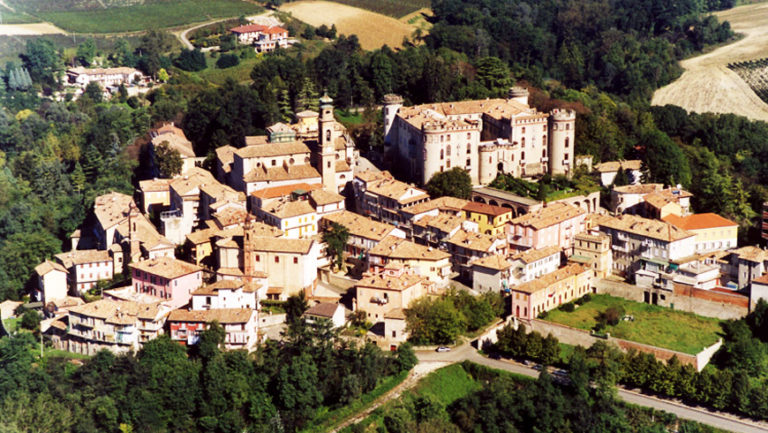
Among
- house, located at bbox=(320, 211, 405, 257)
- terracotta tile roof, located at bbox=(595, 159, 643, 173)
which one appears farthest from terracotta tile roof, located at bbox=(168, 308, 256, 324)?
terracotta tile roof, located at bbox=(595, 159, 643, 173)

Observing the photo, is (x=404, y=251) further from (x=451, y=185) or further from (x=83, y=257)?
(x=83, y=257)

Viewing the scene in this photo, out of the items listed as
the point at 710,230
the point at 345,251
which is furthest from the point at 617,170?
the point at 345,251

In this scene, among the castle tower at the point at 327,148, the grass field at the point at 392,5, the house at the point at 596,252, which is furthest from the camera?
the grass field at the point at 392,5

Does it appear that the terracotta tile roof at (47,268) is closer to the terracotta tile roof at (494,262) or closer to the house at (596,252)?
the terracotta tile roof at (494,262)

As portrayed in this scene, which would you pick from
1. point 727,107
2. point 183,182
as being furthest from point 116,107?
point 727,107

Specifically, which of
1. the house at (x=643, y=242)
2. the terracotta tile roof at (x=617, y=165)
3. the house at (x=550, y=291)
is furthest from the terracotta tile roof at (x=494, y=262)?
the terracotta tile roof at (x=617, y=165)

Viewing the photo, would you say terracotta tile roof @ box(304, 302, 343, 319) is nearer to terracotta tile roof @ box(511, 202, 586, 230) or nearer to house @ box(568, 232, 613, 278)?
terracotta tile roof @ box(511, 202, 586, 230)
